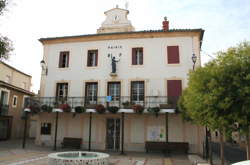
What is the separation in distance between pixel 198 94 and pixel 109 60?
890 centimetres

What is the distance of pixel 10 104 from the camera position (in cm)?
1983

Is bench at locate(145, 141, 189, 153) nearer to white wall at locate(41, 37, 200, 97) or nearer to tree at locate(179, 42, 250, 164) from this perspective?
white wall at locate(41, 37, 200, 97)

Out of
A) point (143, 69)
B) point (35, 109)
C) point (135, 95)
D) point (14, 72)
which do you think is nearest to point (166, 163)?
point (135, 95)

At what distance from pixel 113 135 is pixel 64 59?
673cm

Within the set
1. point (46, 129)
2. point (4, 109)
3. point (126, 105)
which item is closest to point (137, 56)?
point (126, 105)

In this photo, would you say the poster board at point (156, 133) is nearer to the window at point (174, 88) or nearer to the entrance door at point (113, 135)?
the entrance door at point (113, 135)

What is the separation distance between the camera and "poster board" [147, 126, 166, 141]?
526 inches

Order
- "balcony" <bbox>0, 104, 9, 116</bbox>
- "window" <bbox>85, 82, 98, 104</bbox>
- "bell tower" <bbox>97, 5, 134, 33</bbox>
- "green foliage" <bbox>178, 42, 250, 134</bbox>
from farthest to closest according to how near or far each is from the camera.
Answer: "balcony" <bbox>0, 104, 9, 116</bbox>
"bell tower" <bbox>97, 5, 134, 33</bbox>
"window" <bbox>85, 82, 98, 104</bbox>
"green foliage" <bbox>178, 42, 250, 134</bbox>

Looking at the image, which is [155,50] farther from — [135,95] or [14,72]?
[14,72]

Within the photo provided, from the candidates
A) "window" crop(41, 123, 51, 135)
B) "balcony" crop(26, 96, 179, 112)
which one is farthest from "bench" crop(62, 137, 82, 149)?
"balcony" crop(26, 96, 179, 112)

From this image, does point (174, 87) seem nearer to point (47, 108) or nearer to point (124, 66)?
point (124, 66)

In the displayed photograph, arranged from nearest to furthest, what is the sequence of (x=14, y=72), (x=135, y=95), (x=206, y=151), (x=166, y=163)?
1. (x=166, y=163)
2. (x=206, y=151)
3. (x=135, y=95)
4. (x=14, y=72)

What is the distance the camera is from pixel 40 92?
1559 centimetres

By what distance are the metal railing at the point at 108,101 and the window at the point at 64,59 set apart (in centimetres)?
250
